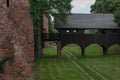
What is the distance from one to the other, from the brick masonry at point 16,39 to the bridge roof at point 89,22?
5915 cm

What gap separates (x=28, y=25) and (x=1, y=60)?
1.20 metres

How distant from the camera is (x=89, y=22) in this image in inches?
2872

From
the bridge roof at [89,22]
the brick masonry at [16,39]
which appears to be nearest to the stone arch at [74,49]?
the bridge roof at [89,22]

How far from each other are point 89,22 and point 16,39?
2484 inches

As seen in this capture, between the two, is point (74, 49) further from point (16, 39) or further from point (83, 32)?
point (16, 39)

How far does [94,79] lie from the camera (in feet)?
123

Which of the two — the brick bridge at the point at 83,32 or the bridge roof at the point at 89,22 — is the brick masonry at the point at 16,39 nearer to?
the brick bridge at the point at 83,32

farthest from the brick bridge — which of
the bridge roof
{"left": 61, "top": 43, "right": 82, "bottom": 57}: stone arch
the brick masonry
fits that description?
the brick masonry

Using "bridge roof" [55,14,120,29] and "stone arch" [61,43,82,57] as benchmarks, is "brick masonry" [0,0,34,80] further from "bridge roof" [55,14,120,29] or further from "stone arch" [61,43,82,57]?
"stone arch" [61,43,82,57]

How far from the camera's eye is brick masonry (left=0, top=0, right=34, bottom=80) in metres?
10.2

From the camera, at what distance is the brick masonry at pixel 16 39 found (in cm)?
1023

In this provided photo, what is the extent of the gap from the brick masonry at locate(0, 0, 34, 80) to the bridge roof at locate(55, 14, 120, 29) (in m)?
59.2

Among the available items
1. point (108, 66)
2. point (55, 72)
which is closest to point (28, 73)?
point (55, 72)

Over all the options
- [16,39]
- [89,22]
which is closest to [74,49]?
[89,22]
